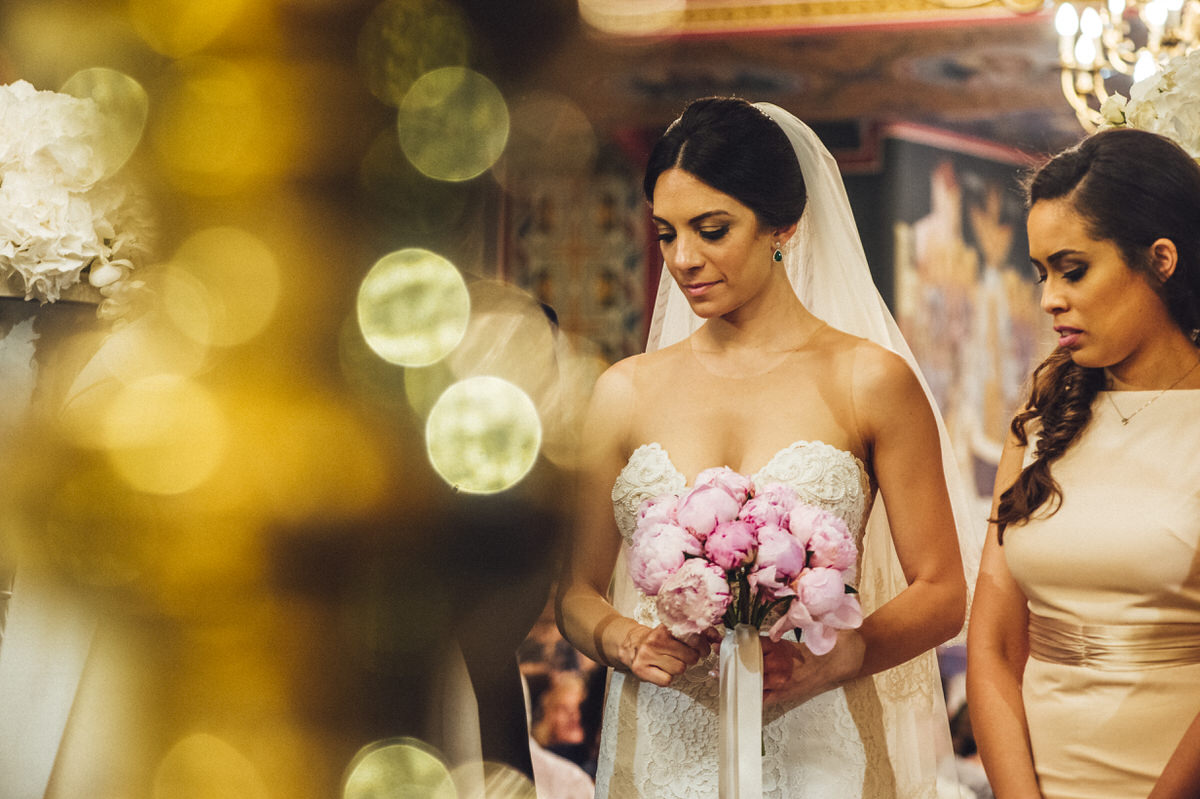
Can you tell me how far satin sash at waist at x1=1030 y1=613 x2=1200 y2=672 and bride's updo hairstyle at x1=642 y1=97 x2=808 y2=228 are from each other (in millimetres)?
758

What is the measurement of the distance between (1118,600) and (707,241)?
799 millimetres

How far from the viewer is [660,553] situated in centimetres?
141

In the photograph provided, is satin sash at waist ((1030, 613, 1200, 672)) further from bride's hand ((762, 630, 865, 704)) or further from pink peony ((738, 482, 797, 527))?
pink peony ((738, 482, 797, 527))

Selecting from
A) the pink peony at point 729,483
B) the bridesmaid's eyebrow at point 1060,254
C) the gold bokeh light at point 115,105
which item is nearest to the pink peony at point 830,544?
the pink peony at point 729,483

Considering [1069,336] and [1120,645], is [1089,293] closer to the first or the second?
[1069,336]

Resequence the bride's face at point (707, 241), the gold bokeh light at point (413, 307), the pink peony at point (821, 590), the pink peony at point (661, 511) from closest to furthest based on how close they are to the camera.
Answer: the gold bokeh light at point (413, 307) → the pink peony at point (821, 590) → the pink peony at point (661, 511) → the bride's face at point (707, 241)

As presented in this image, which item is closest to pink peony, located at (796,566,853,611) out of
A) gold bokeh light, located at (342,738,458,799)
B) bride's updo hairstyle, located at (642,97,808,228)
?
bride's updo hairstyle, located at (642,97,808,228)

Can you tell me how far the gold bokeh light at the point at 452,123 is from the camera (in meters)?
0.55

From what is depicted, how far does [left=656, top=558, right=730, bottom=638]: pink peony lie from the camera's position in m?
1.38

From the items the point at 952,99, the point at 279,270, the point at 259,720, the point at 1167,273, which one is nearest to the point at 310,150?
the point at 279,270

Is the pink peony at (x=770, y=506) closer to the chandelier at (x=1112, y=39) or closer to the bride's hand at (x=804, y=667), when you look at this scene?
the bride's hand at (x=804, y=667)

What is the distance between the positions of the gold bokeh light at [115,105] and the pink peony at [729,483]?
0.97 meters

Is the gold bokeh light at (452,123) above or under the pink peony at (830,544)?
above

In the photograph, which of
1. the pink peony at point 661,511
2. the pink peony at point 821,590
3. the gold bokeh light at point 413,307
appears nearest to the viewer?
the gold bokeh light at point 413,307
